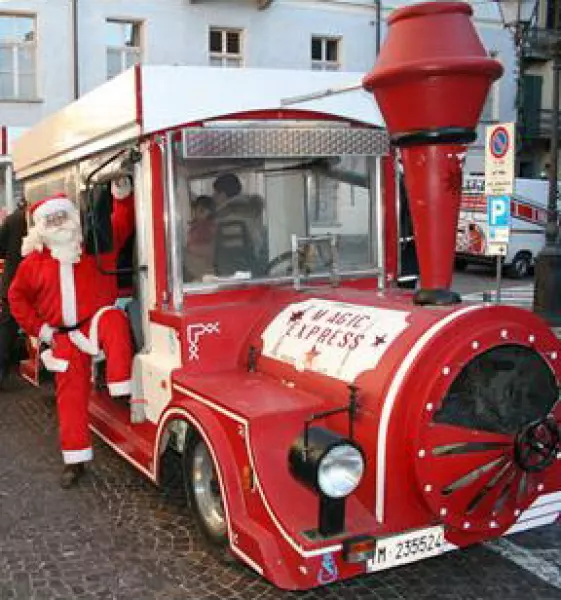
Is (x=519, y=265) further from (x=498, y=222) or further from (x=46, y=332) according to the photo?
(x=46, y=332)

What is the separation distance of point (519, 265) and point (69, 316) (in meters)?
15.7

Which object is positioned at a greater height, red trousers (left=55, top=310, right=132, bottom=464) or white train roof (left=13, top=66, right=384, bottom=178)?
white train roof (left=13, top=66, right=384, bottom=178)

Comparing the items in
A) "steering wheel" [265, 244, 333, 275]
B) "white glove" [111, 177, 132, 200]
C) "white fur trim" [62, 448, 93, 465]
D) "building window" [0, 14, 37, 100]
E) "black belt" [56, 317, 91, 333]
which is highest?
"building window" [0, 14, 37, 100]

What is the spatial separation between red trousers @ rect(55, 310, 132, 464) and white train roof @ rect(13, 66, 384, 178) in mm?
1076

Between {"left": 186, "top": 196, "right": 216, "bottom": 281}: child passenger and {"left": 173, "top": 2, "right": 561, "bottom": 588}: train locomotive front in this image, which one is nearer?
{"left": 173, "top": 2, "right": 561, "bottom": 588}: train locomotive front

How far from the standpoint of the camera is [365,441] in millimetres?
3357

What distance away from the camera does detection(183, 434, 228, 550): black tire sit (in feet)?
12.6

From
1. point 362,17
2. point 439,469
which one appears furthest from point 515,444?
point 362,17

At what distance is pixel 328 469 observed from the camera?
307 centimetres

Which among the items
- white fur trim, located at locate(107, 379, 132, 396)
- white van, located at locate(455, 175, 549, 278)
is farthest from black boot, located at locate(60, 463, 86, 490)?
white van, located at locate(455, 175, 549, 278)

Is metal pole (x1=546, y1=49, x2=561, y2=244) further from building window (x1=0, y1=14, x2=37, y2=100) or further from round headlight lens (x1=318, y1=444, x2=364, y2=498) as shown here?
building window (x1=0, y1=14, x2=37, y2=100)

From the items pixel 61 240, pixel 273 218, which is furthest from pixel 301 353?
pixel 61 240

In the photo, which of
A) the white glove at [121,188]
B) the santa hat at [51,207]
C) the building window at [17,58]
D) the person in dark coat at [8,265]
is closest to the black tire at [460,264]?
the building window at [17,58]

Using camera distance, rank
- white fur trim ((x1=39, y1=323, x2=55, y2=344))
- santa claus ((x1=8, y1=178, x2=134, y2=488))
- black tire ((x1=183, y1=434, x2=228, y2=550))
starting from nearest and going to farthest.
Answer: black tire ((x1=183, y1=434, x2=228, y2=550))
santa claus ((x1=8, y1=178, x2=134, y2=488))
white fur trim ((x1=39, y1=323, x2=55, y2=344))
